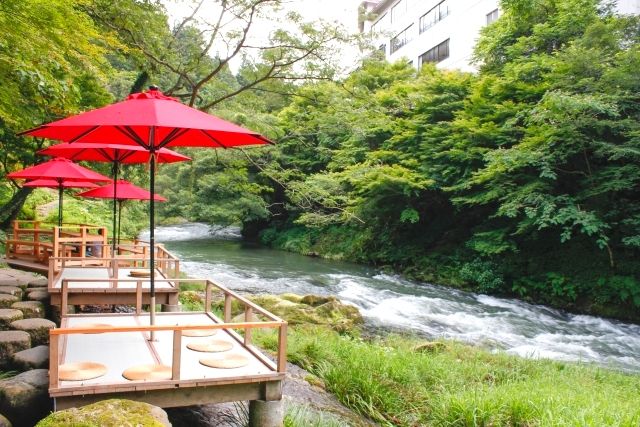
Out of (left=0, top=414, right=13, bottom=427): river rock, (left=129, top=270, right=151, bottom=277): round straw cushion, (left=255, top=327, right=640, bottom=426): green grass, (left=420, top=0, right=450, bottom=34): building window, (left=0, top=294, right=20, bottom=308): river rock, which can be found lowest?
(left=255, top=327, right=640, bottom=426): green grass

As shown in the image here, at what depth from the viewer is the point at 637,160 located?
1313 centimetres

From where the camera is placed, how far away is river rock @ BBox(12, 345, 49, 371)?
465 cm

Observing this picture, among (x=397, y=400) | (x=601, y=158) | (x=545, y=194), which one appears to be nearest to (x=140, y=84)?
(x=397, y=400)

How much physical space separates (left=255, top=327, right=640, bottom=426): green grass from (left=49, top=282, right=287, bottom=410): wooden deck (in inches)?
78.4

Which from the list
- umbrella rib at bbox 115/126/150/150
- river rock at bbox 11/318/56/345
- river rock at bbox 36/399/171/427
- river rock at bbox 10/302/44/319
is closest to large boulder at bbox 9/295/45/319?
river rock at bbox 10/302/44/319

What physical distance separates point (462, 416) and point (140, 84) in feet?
40.0

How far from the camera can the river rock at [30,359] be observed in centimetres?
465

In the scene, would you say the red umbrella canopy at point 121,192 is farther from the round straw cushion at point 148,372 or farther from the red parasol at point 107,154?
the round straw cushion at point 148,372

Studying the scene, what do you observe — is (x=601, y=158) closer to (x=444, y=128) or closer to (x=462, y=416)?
(x=444, y=128)

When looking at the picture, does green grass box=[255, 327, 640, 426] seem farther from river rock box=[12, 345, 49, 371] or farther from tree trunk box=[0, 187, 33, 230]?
tree trunk box=[0, 187, 33, 230]

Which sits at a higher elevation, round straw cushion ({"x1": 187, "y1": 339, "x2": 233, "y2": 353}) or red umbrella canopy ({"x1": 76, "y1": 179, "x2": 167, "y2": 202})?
red umbrella canopy ({"x1": 76, "y1": 179, "x2": 167, "y2": 202})

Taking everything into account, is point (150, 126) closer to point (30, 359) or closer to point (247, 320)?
point (247, 320)

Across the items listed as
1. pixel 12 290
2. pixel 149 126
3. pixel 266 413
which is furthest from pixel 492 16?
pixel 266 413

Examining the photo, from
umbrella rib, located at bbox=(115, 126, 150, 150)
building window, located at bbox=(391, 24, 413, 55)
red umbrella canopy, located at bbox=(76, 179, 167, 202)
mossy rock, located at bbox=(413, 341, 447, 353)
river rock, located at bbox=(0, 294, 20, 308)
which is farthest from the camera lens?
building window, located at bbox=(391, 24, 413, 55)
